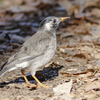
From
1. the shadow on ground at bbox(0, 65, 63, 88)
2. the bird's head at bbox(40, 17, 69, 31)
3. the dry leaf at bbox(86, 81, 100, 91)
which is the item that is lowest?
the shadow on ground at bbox(0, 65, 63, 88)

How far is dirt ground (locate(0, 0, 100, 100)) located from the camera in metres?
3.79

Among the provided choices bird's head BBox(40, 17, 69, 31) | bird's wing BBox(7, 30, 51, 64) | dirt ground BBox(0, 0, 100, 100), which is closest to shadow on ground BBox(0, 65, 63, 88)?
dirt ground BBox(0, 0, 100, 100)

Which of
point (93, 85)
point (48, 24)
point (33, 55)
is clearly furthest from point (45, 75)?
point (93, 85)

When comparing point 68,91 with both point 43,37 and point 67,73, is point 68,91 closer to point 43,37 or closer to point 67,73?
point 67,73

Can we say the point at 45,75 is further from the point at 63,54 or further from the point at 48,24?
the point at 63,54

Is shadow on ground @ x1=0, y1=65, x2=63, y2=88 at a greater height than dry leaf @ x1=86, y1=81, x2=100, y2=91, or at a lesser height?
lesser

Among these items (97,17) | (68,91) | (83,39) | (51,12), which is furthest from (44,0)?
(68,91)

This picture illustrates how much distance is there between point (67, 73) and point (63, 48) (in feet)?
5.61

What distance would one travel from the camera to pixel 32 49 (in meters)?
4.45

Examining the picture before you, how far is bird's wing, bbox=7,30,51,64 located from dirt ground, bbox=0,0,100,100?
49 centimetres

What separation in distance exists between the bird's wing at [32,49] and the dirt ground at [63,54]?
1.60 ft

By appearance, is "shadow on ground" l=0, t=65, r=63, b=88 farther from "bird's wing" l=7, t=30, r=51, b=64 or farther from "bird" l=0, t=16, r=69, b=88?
"bird's wing" l=7, t=30, r=51, b=64

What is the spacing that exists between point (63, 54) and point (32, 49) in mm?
1715

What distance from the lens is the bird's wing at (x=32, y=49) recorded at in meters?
4.31
